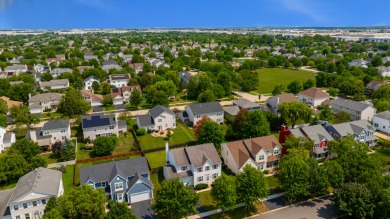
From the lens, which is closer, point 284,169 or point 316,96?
point 284,169

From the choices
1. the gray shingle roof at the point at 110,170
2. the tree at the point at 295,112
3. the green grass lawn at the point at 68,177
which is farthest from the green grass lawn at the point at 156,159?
the tree at the point at 295,112

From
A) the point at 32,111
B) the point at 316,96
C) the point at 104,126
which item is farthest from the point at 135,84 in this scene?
the point at 316,96

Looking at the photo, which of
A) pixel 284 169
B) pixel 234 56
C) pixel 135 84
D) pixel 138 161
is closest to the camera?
pixel 284 169

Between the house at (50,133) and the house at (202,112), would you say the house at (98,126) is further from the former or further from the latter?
the house at (202,112)

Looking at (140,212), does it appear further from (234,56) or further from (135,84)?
(234,56)

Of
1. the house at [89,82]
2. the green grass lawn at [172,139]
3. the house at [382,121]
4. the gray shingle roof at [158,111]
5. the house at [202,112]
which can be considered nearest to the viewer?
the green grass lawn at [172,139]

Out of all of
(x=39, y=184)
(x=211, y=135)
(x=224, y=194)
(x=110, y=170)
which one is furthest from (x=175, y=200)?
(x=211, y=135)

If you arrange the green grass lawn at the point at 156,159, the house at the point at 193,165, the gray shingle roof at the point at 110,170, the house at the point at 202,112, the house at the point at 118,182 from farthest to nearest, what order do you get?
1. the house at the point at 202,112
2. the green grass lawn at the point at 156,159
3. the house at the point at 193,165
4. the gray shingle roof at the point at 110,170
5. the house at the point at 118,182
